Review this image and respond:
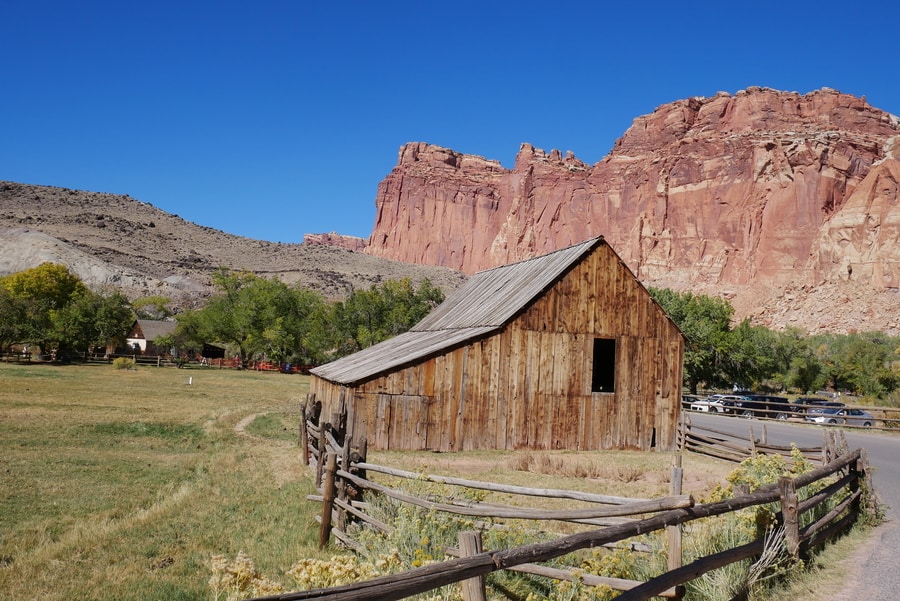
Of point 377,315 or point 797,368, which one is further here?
point 797,368

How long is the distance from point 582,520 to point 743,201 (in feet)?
386

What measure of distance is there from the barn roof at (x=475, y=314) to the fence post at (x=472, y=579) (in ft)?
41.7

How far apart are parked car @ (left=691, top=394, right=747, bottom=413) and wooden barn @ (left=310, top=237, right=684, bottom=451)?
20000 mm

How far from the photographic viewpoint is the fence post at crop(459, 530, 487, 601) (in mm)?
4277

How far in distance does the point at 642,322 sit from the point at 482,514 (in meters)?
14.8

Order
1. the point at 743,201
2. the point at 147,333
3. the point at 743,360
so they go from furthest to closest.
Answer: the point at 743,201, the point at 147,333, the point at 743,360

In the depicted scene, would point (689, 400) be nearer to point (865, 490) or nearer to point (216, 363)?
point (865, 490)

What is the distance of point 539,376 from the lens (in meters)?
18.8

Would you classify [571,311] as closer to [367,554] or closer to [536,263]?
[536,263]

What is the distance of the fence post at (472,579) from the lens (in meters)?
4.28

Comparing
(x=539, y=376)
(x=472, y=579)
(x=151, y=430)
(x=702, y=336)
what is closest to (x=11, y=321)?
(x=151, y=430)

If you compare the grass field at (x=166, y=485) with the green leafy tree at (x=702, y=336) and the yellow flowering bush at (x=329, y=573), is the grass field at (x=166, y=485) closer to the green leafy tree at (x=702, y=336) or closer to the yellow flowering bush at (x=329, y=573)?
the yellow flowering bush at (x=329, y=573)

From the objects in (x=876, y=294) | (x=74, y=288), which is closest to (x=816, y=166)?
(x=876, y=294)

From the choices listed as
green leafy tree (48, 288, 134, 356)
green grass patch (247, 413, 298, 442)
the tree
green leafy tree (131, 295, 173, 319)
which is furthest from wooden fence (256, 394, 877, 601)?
green leafy tree (131, 295, 173, 319)
